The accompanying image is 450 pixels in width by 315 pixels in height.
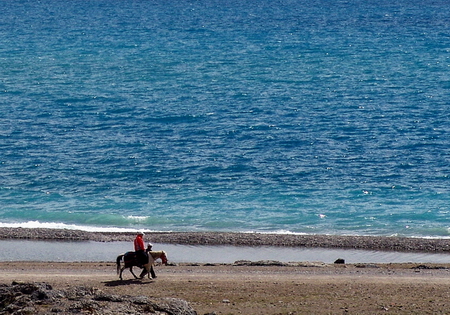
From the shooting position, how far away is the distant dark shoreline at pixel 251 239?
40.7m

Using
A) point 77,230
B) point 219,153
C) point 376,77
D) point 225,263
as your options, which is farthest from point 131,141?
point 376,77

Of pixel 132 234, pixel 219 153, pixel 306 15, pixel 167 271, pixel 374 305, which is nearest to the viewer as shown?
pixel 374 305

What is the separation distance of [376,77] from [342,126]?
18.8 meters

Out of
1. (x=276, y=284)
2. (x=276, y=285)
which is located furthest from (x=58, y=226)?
(x=276, y=285)

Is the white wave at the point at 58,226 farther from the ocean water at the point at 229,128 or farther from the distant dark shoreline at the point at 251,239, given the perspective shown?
the distant dark shoreline at the point at 251,239

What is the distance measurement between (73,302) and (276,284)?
9500 millimetres

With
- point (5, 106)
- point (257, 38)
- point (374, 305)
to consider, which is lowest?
point (374, 305)

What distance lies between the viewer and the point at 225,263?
36.4 meters

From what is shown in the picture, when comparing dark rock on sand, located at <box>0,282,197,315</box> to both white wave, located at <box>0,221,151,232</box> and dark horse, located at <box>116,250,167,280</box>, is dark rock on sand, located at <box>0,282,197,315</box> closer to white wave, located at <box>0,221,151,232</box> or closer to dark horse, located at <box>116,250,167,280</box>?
dark horse, located at <box>116,250,167,280</box>

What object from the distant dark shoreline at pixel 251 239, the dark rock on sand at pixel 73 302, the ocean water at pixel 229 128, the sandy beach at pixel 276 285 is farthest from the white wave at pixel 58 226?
the dark rock on sand at pixel 73 302

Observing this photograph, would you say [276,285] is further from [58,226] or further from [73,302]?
[58,226]

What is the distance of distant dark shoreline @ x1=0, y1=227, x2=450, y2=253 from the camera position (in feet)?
133

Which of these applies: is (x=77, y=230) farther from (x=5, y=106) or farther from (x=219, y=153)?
(x=5, y=106)

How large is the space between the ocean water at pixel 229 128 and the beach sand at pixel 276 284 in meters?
10.4
